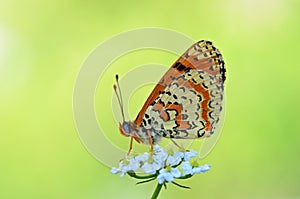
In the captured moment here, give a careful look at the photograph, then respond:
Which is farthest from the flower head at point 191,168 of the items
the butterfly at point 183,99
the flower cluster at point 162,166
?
the butterfly at point 183,99

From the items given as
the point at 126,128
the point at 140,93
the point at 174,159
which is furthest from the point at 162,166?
the point at 140,93

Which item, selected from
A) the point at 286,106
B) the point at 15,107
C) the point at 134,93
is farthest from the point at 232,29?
the point at 15,107

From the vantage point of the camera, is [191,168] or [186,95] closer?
[191,168]

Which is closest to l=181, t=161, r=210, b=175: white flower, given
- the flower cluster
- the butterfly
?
the flower cluster

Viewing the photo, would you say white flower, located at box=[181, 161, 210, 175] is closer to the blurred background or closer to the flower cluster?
the flower cluster

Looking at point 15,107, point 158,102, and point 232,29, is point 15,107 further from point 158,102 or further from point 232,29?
point 232,29

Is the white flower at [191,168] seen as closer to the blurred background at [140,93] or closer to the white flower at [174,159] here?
the white flower at [174,159]

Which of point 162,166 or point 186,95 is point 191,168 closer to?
point 162,166
